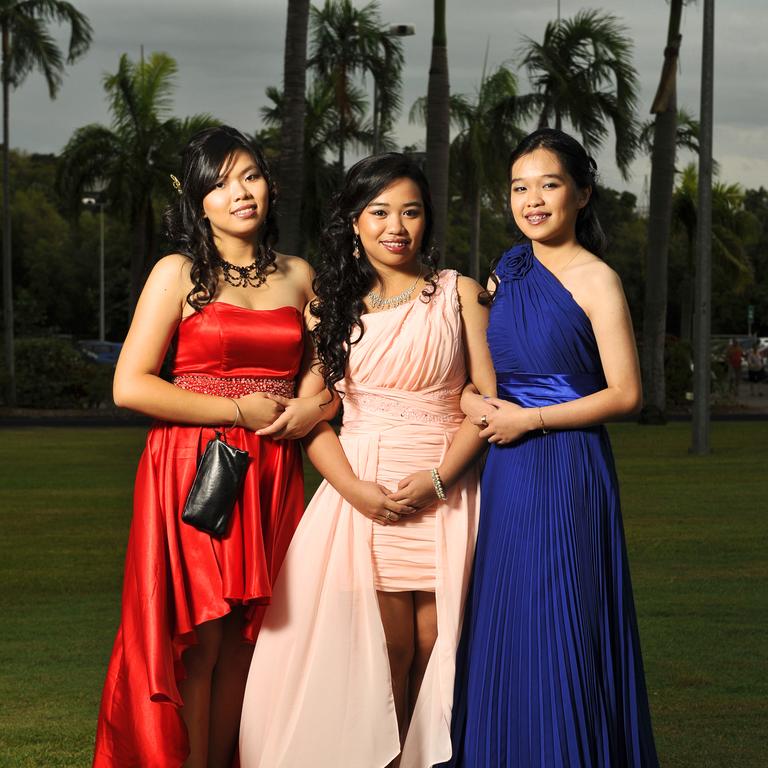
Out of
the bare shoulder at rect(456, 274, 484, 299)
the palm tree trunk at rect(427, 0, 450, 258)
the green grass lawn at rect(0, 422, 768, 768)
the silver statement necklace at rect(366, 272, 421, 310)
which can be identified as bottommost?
the green grass lawn at rect(0, 422, 768, 768)

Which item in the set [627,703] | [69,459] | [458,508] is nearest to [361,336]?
[458,508]

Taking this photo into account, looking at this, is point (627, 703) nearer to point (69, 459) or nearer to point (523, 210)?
point (523, 210)

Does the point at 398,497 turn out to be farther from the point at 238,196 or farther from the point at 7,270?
the point at 7,270

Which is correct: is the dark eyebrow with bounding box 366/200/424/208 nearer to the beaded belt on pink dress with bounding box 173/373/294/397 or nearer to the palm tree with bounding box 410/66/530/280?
the beaded belt on pink dress with bounding box 173/373/294/397

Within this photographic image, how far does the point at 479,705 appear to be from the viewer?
183 inches

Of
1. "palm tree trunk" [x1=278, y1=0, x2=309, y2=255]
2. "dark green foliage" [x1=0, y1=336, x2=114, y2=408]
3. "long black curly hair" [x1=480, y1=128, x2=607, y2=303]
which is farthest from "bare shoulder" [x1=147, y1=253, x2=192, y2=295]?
"dark green foliage" [x1=0, y1=336, x2=114, y2=408]

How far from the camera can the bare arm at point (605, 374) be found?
461 cm

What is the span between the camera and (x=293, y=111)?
2195 cm

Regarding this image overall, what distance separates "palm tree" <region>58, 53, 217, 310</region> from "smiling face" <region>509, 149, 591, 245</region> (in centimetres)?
3433

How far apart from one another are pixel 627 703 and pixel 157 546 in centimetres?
169

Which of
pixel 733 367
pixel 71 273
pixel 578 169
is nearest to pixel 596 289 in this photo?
pixel 578 169

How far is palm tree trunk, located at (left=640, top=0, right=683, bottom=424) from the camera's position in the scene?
29.2 metres

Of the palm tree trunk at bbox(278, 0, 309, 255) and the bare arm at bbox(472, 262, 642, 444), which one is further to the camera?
the palm tree trunk at bbox(278, 0, 309, 255)

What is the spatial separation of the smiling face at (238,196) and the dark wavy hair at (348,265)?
0.84ft
